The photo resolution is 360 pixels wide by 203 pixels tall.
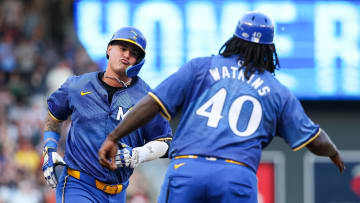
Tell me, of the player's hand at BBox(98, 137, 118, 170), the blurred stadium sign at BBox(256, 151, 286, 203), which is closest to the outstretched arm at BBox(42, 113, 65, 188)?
the player's hand at BBox(98, 137, 118, 170)

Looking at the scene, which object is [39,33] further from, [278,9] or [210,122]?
[210,122]

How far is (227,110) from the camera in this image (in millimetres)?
5070

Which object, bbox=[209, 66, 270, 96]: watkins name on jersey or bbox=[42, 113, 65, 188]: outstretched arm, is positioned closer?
bbox=[209, 66, 270, 96]: watkins name on jersey

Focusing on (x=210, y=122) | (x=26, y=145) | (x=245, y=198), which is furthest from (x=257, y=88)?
(x=26, y=145)

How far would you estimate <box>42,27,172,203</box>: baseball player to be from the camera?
620cm

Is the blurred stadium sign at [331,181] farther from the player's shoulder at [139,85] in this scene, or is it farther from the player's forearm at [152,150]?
the player's forearm at [152,150]

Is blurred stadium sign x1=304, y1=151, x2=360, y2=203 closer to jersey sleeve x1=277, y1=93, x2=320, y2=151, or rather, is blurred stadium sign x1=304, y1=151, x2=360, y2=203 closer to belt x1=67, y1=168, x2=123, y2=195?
belt x1=67, y1=168, x2=123, y2=195

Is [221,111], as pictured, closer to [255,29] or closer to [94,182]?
[255,29]

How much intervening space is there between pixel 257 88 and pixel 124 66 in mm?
1638

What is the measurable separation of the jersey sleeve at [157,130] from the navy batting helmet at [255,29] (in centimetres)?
130

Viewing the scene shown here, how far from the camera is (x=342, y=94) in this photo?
1438 cm

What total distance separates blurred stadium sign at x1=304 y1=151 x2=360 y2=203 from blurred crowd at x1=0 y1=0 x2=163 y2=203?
309cm

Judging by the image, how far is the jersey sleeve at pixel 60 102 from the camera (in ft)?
21.1

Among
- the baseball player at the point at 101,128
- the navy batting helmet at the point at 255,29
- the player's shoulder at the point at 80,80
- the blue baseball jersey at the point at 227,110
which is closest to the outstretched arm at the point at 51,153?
the baseball player at the point at 101,128
